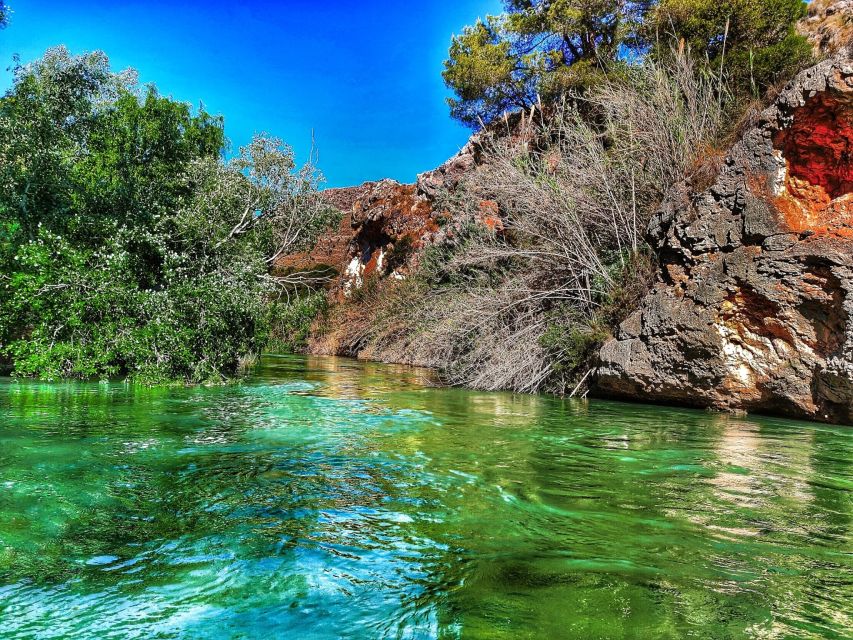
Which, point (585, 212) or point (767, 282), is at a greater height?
point (585, 212)

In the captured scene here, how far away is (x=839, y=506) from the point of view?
359cm

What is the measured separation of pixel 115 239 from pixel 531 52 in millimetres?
18282

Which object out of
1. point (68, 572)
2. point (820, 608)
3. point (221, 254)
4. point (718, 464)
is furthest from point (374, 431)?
point (221, 254)

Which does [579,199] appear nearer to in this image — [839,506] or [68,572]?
[839,506]

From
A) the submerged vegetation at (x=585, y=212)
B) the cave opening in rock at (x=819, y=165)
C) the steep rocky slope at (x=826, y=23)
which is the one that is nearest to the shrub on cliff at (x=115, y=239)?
the submerged vegetation at (x=585, y=212)

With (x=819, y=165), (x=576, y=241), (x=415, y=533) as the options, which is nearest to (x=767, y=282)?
(x=819, y=165)

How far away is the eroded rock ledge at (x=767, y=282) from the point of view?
718 centimetres

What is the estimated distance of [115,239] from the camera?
36.2 ft

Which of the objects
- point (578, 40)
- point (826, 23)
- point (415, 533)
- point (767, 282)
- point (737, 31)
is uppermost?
point (578, 40)

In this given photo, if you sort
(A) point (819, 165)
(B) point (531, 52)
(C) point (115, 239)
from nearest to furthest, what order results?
(A) point (819, 165), (C) point (115, 239), (B) point (531, 52)

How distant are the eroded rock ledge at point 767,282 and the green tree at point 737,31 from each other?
4802 mm

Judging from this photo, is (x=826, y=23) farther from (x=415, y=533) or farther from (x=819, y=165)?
(x=415, y=533)

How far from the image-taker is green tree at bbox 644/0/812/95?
479 inches

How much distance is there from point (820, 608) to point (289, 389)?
875 centimetres
